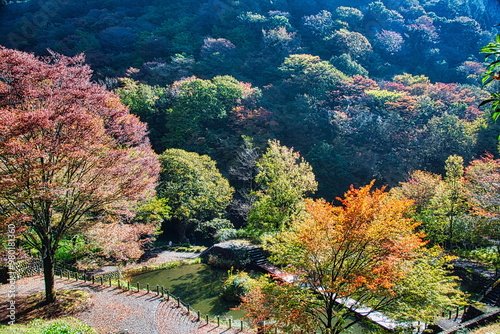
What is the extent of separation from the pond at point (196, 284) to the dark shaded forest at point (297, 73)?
765 cm

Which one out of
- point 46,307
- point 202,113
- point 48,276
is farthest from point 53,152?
point 202,113

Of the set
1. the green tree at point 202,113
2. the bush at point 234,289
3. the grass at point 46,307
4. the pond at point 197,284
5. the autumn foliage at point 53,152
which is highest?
the green tree at point 202,113

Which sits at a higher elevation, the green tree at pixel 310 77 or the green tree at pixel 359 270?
the green tree at pixel 310 77

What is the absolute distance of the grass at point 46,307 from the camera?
34.3 feet

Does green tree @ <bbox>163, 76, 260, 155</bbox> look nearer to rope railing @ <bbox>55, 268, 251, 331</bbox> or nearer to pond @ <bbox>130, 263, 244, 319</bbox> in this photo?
pond @ <bbox>130, 263, 244, 319</bbox>

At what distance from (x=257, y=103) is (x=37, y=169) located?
26.1 meters

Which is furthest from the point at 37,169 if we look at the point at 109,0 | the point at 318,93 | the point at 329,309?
the point at 109,0

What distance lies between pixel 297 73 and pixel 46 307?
3251 centimetres

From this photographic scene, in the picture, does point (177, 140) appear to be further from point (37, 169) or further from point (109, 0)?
point (109, 0)

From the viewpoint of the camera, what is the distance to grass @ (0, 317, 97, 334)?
8203 mm

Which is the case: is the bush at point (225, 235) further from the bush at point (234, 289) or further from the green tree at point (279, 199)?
the bush at point (234, 289)

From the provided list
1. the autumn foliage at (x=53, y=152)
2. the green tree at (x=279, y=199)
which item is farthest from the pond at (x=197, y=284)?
the autumn foliage at (x=53, y=152)

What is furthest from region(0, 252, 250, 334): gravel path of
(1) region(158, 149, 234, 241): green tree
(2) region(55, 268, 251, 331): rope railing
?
(1) region(158, 149, 234, 241): green tree

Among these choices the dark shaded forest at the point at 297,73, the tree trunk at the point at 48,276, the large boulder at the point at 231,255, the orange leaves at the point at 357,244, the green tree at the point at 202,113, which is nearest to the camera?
the orange leaves at the point at 357,244
